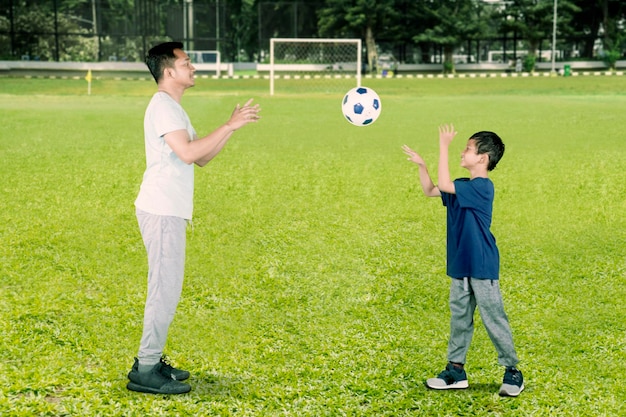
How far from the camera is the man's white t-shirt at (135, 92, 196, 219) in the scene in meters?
4.81

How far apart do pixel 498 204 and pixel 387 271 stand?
417 centimetres

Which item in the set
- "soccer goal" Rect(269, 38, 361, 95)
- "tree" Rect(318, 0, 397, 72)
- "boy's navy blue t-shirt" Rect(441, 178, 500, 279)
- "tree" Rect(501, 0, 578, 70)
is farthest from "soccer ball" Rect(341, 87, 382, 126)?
"tree" Rect(501, 0, 578, 70)

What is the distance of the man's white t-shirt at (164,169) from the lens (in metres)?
4.81

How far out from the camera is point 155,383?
198 inches

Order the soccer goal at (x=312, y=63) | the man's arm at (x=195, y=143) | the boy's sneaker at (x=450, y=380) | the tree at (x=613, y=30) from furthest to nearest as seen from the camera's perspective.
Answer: the tree at (x=613, y=30), the soccer goal at (x=312, y=63), the boy's sneaker at (x=450, y=380), the man's arm at (x=195, y=143)

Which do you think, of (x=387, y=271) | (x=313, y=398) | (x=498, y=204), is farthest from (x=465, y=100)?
(x=313, y=398)

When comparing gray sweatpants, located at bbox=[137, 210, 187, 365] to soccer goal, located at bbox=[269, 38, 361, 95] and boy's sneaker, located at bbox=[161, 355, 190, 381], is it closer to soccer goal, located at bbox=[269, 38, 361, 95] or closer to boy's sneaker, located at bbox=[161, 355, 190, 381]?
boy's sneaker, located at bbox=[161, 355, 190, 381]

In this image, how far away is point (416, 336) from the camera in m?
6.22

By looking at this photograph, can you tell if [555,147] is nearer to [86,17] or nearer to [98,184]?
[98,184]

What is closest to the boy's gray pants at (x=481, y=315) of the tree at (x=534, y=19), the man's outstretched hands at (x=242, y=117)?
the man's outstretched hands at (x=242, y=117)

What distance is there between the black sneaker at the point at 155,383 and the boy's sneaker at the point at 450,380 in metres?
1.56

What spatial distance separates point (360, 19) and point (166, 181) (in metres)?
61.6

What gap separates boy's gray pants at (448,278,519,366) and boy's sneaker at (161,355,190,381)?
1.74 metres

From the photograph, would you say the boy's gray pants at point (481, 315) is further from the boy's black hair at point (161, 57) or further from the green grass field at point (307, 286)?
the boy's black hair at point (161, 57)
